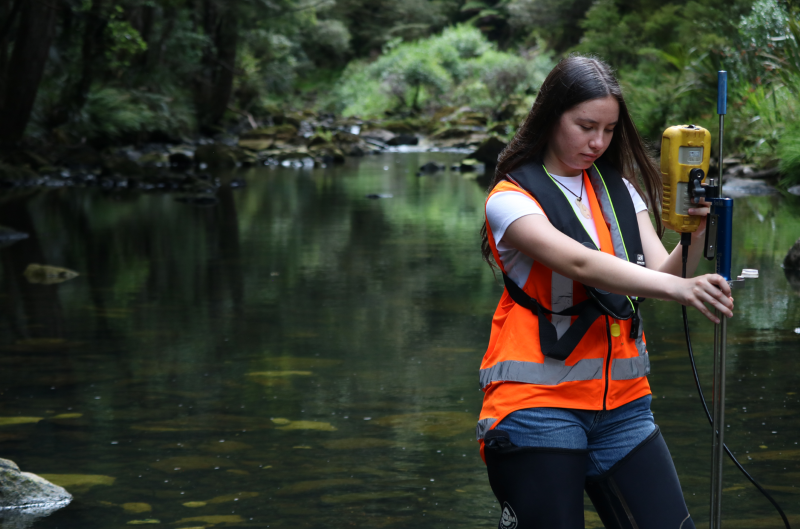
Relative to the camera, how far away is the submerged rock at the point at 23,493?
151 inches

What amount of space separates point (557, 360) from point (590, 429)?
0.21 m

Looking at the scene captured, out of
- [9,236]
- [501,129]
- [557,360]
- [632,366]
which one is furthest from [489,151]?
[557,360]

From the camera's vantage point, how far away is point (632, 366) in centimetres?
232

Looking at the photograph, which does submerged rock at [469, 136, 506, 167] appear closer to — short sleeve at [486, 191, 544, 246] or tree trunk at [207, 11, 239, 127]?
tree trunk at [207, 11, 239, 127]

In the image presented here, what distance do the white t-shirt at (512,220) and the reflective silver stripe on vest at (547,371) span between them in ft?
0.63

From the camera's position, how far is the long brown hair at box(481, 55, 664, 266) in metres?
2.27

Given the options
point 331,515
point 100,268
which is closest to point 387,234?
point 100,268

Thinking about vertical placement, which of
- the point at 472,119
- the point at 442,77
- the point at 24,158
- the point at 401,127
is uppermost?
the point at 442,77

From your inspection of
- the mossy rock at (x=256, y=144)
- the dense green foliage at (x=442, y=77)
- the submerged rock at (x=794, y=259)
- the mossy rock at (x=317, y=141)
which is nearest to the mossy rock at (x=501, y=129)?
the dense green foliage at (x=442, y=77)

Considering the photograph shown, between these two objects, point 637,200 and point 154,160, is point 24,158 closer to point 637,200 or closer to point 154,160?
point 154,160

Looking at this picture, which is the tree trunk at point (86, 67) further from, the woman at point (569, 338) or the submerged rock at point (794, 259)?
the woman at point (569, 338)

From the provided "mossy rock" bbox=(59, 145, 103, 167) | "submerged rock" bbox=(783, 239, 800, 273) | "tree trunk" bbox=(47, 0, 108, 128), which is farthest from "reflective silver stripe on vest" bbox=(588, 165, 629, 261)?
"mossy rock" bbox=(59, 145, 103, 167)

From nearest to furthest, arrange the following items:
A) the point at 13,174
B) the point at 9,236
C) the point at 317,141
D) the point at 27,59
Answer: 1. the point at 9,236
2. the point at 27,59
3. the point at 13,174
4. the point at 317,141

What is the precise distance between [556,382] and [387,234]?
33.5 ft
